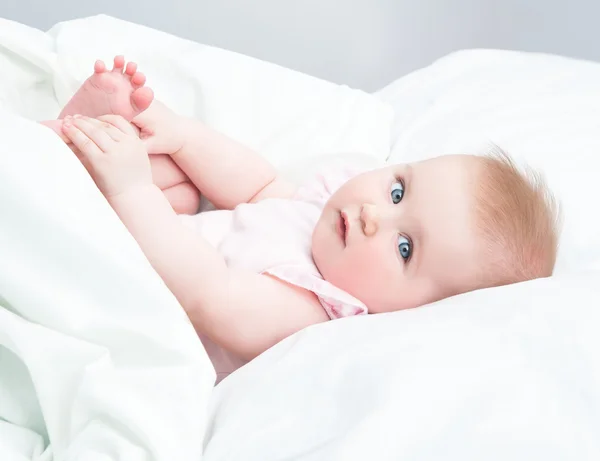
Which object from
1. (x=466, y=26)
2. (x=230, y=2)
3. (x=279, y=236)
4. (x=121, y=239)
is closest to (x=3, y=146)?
(x=121, y=239)

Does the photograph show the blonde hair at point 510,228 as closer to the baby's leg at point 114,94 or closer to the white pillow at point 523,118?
the white pillow at point 523,118

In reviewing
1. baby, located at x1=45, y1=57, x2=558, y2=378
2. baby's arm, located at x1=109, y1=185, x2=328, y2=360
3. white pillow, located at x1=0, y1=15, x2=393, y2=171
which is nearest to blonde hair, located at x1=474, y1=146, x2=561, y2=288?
baby, located at x1=45, y1=57, x2=558, y2=378

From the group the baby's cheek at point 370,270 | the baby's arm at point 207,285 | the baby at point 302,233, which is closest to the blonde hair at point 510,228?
the baby at point 302,233

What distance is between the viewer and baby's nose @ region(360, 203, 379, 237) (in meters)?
0.85

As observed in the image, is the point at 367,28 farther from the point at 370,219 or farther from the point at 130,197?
the point at 130,197

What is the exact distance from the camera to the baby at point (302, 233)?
0.75 m

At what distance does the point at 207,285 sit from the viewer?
0.76 m

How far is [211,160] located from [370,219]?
256 mm

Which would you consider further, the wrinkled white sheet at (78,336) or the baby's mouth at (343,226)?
the baby's mouth at (343,226)

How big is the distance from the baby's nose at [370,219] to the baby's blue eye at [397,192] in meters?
0.04

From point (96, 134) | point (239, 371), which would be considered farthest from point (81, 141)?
point (239, 371)

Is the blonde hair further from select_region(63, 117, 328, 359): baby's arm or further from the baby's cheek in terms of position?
select_region(63, 117, 328, 359): baby's arm

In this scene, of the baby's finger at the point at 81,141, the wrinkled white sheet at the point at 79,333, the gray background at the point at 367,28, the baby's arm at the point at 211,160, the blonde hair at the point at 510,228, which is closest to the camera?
the wrinkled white sheet at the point at 79,333

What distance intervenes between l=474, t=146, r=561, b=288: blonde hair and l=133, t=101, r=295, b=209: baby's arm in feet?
1.02
